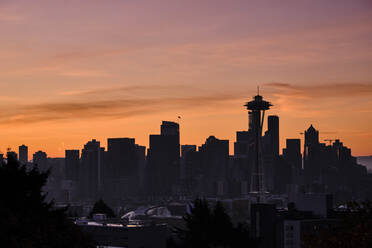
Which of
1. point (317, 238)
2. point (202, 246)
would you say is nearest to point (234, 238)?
point (202, 246)

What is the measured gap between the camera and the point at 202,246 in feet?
384

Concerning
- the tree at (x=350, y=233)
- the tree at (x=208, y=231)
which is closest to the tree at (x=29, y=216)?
the tree at (x=350, y=233)

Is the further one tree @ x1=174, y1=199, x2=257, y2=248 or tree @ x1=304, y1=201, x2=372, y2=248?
tree @ x1=174, y1=199, x2=257, y2=248

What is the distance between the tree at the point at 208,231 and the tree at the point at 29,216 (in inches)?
2905

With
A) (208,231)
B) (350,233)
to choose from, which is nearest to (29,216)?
(350,233)

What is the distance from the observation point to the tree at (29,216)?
39.0m

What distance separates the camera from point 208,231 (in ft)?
401

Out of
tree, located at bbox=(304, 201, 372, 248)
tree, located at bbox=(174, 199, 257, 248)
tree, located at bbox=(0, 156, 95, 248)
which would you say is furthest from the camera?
tree, located at bbox=(174, 199, 257, 248)

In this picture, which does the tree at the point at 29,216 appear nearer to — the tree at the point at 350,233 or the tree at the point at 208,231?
the tree at the point at 350,233

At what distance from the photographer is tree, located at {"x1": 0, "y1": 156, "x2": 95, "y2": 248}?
39.0 m

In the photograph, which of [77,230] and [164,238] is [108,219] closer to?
[164,238]

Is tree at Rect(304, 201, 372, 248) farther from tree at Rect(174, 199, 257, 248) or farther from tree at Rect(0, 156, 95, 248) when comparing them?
tree at Rect(174, 199, 257, 248)

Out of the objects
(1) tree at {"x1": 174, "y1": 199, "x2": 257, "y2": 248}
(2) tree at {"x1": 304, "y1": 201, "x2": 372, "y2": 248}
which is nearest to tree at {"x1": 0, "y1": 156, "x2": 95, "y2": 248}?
(2) tree at {"x1": 304, "y1": 201, "x2": 372, "y2": 248}

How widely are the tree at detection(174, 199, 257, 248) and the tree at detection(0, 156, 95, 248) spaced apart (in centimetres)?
7378
